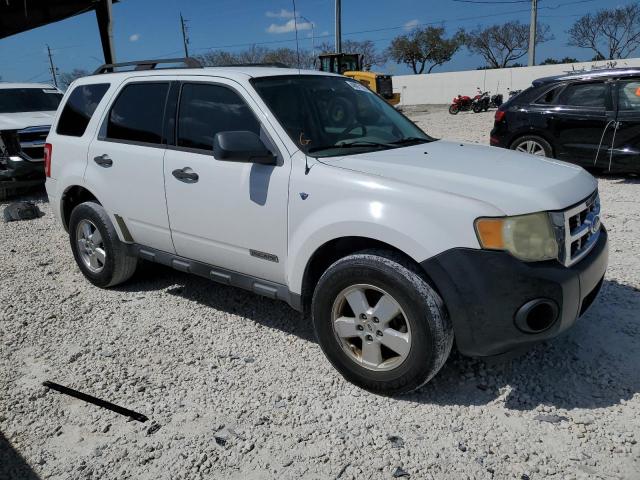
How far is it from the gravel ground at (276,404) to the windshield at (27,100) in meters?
7.03

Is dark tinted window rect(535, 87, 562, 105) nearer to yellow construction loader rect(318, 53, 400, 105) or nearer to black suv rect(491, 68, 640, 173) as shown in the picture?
black suv rect(491, 68, 640, 173)

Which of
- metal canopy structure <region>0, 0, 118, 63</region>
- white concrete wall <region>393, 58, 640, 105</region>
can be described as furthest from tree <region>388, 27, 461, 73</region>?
metal canopy structure <region>0, 0, 118, 63</region>

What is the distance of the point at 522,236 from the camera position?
2.62 m

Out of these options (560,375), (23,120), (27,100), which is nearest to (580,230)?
(560,375)

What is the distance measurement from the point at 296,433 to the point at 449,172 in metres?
1.63

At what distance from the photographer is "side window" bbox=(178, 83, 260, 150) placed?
11.6 feet

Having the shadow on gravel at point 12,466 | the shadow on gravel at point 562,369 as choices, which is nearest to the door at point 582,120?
the shadow on gravel at point 562,369

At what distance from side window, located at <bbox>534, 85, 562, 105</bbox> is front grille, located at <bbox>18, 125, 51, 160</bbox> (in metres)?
8.18

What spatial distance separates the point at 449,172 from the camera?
296 cm

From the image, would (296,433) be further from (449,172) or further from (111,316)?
(111,316)

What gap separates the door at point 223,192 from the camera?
130 inches

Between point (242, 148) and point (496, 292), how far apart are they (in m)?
1.61

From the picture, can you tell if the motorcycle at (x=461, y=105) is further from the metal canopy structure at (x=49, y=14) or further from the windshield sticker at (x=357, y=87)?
the windshield sticker at (x=357, y=87)

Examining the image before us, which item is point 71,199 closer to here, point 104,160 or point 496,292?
point 104,160
